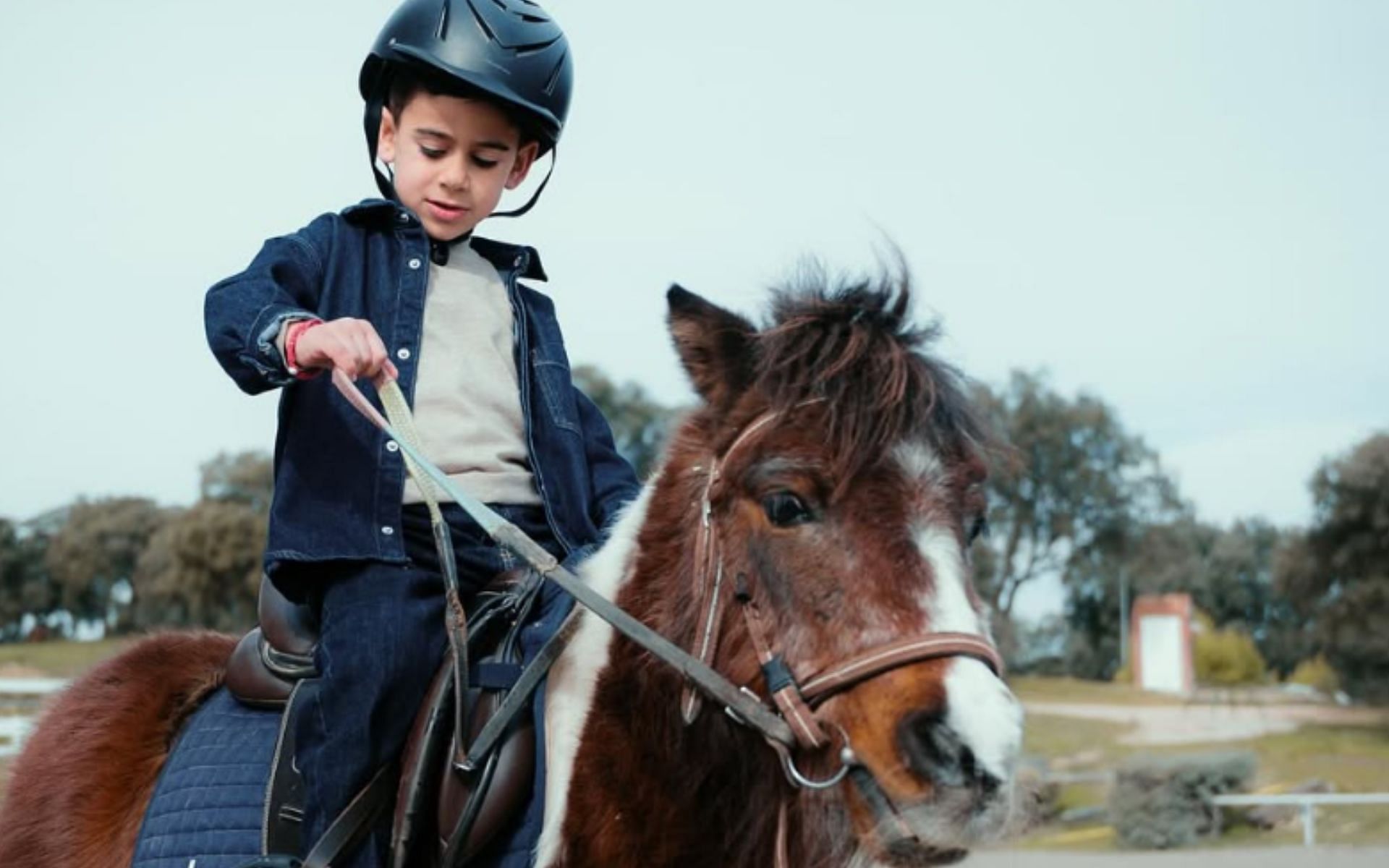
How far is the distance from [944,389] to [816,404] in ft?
0.90

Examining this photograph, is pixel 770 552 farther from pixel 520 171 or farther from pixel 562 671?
pixel 520 171

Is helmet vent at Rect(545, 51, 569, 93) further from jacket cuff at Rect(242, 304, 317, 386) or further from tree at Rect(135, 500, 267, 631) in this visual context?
tree at Rect(135, 500, 267, 631)

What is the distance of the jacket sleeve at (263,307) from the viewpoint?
112 inches

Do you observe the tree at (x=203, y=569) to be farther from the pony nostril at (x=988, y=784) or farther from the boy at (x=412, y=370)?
the pony nostril at (x=988, y=784)

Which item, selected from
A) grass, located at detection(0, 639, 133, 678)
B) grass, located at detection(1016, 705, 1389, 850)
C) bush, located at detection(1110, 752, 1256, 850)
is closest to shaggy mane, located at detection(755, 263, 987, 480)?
grass, located at detection(1016, 705, 1389, 850)

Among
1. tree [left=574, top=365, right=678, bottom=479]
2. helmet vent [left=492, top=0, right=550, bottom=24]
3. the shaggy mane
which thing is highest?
tree [left=574, top=365, right=678, bottom=479]

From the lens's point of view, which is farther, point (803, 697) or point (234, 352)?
point (234, 352)

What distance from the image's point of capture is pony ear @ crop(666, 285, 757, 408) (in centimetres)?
289

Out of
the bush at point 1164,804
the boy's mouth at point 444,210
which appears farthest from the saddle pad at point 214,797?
the bush at point 1164,804

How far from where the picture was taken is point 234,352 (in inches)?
115

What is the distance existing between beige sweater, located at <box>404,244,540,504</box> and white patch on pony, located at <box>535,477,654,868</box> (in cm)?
36

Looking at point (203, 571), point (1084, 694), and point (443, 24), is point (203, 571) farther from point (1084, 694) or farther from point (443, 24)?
point (443, 24)

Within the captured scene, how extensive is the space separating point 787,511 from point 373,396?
1068 millimetres

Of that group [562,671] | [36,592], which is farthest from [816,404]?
[36,592]
